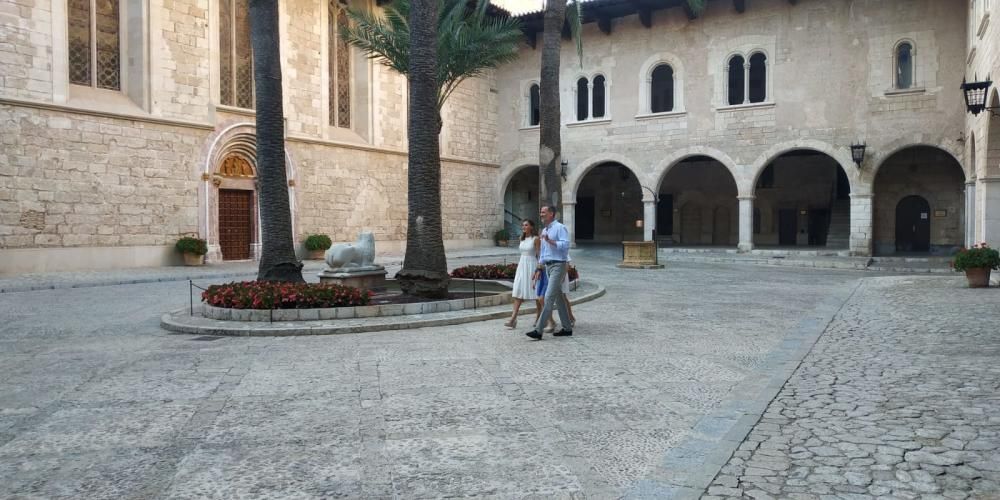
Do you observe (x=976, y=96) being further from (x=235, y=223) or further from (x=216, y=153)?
(x=235, y=223)

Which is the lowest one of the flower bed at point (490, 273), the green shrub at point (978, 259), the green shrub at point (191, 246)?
the flower bed at point (490, 273)

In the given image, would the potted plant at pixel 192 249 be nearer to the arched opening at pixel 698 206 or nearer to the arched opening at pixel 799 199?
the arched opening at pixel 698 206

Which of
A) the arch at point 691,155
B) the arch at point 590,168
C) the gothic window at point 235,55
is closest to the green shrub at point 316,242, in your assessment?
the gothic window at point 235,55

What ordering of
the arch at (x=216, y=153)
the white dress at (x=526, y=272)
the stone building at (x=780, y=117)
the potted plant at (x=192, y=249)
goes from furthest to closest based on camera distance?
1. the stone building at (x=780, y=117)
2. the arch at (x=216, y=153)
3. the potted plant at (x=192, y=249)
4. the white dress at (x=526, y=272)

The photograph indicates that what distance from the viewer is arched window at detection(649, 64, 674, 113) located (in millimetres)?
29438

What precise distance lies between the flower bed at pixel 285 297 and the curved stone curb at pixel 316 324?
327mm

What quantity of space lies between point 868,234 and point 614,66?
11489 mm

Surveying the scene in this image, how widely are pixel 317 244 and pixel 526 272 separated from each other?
1607cm

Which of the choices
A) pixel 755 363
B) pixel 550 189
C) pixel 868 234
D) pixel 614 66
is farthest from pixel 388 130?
pixel 755 363

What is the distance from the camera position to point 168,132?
1997cm

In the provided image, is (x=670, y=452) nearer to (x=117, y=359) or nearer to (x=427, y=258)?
(x=117, y=359)

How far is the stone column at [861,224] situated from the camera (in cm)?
2325

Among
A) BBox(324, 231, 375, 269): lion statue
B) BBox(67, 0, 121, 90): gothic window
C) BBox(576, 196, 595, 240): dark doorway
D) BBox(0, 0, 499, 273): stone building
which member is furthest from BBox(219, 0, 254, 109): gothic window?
BBox(576, 196, 595, 240): dark doorway

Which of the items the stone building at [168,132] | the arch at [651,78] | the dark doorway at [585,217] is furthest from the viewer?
the dark doorway at [585,217]
